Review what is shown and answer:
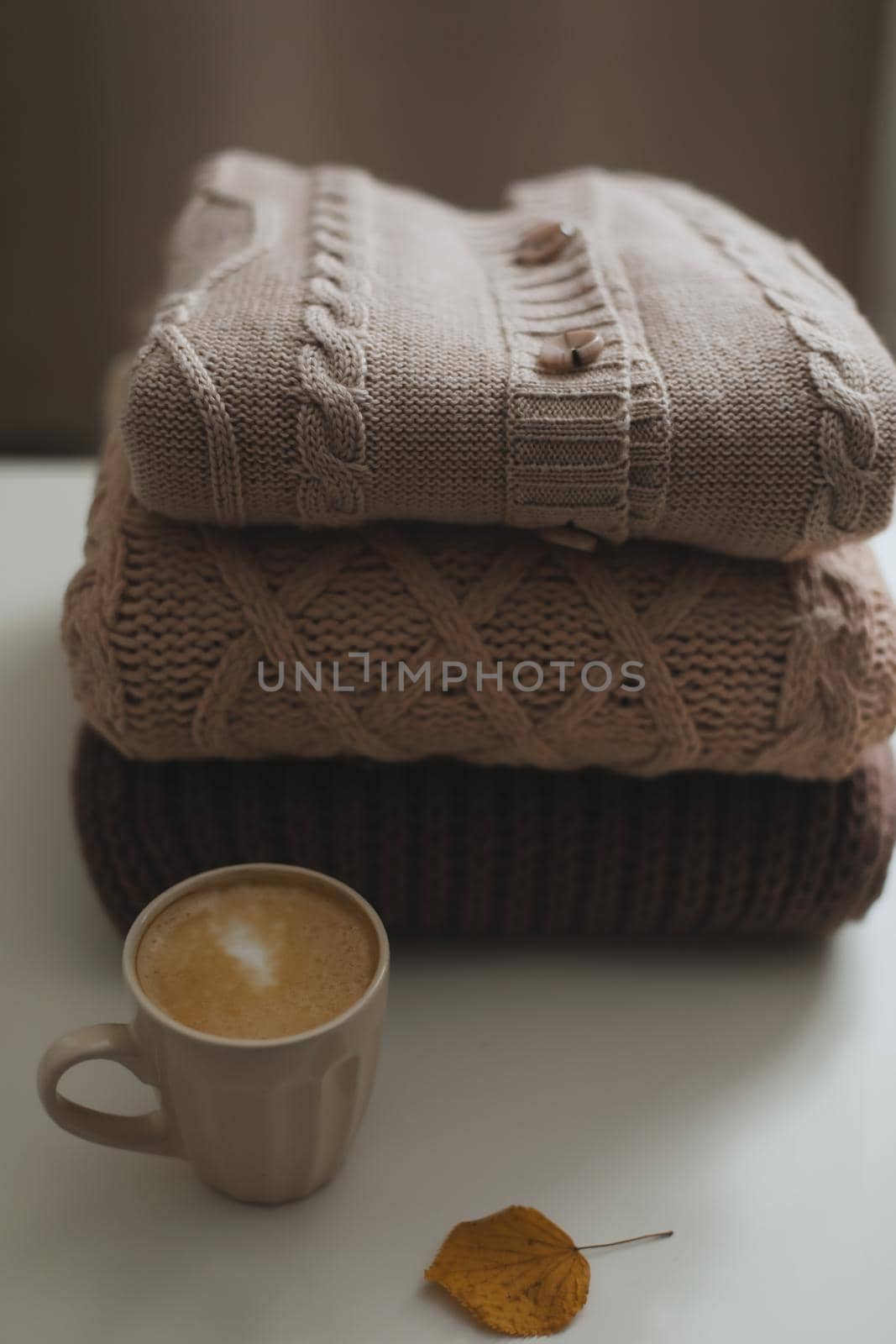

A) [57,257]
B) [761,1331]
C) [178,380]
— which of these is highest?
[178,380]

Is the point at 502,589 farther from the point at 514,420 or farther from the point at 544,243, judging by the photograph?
the point at 544,243

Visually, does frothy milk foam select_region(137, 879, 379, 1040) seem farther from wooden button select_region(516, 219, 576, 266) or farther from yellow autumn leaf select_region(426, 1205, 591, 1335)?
wooden button select_region(516, 219, 576, 266)

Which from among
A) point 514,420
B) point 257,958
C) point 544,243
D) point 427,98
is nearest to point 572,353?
point 514,420

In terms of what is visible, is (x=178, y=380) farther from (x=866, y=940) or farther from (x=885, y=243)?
(x=885, y=243)

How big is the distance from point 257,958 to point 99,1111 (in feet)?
0.25

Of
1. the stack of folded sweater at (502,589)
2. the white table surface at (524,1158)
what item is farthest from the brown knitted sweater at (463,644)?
the white table surface at (524,1158)

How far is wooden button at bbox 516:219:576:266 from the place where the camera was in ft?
1.85

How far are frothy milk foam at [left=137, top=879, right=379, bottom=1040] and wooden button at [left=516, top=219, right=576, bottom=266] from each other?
0.32m

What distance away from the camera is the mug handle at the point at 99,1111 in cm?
40

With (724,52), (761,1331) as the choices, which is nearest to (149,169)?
(724,52)

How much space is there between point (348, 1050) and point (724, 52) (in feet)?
3.56

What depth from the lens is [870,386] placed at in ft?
1.46

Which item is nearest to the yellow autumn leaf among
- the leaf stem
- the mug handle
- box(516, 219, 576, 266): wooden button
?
the leaf stem

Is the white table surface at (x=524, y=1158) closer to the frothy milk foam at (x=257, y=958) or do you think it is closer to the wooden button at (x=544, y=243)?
the frothy milk foam at (x=257, y=958)
